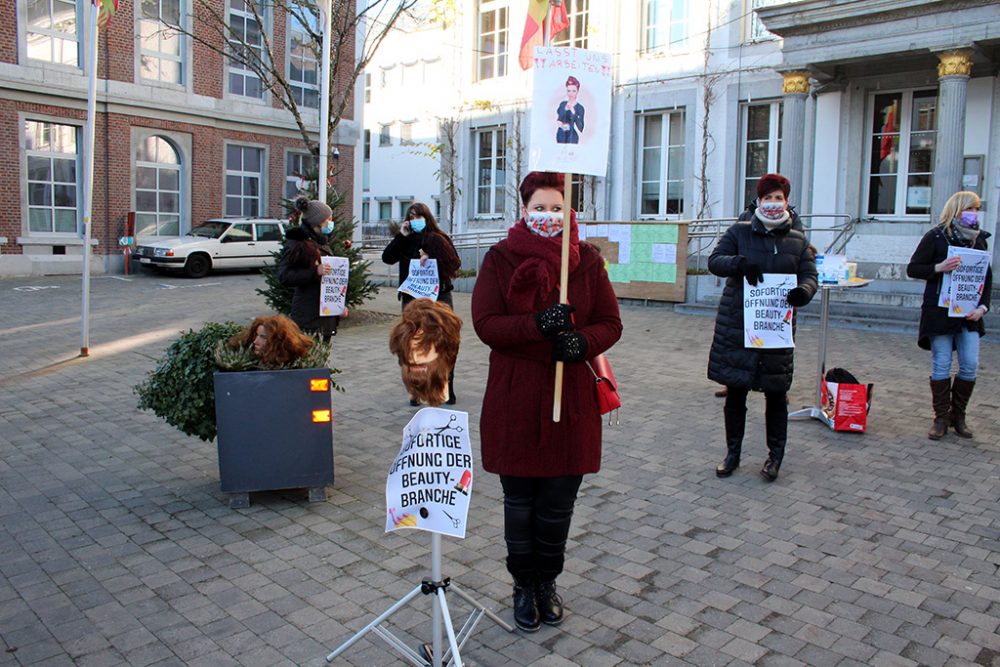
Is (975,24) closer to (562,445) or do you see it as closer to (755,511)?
(755,511)

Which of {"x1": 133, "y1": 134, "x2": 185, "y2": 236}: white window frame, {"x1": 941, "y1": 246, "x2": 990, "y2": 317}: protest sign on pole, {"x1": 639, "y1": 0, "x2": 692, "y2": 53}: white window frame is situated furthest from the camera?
{"x1": 133, "y1": 134, "x2": 185, "y2": 236}: white window frame

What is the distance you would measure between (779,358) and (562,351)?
274cm

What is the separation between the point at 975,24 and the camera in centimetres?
1378

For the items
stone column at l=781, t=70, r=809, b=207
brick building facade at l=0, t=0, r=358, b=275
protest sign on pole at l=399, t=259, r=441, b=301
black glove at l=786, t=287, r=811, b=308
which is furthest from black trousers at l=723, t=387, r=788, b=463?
brick building facade at l=0, t=0, r=358, b=275

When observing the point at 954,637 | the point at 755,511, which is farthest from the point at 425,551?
the point at 954,637

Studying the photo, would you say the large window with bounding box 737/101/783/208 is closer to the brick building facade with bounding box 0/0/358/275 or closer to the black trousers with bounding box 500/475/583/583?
the brick building facade with bounding box 0/0/358/275

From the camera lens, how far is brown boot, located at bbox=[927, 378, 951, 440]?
22.5 ft

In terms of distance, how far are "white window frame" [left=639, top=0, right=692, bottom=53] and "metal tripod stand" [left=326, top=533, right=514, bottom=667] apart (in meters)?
19.3

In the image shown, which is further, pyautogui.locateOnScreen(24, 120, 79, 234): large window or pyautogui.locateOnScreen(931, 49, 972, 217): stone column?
pyautogui.locateOnScreen(24, 120, 79, 234): large window

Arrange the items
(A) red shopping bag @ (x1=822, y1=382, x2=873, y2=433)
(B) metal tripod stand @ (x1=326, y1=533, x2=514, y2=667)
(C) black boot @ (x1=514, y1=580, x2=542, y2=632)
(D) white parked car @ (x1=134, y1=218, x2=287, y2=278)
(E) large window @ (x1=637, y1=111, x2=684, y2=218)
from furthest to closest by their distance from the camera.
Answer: (D) white parked car @ (x1=134, y1=218, x2=287, y2=278) → (E) large window @ (x1=637, y1=111, x2=684, y2=218) → (A) red shopping bag @ (x1=822, y1=382, x2=873, y2=433) → (C) black boot @ (x1=514, y1=580, x2=542, y2=632) → (B) metal tripod stand @ (x1=326, y1=533, x2=514, y2=667)

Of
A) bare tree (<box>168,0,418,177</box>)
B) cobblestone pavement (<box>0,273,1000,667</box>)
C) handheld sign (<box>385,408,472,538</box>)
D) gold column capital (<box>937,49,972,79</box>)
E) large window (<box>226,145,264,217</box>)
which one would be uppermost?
bare tree (<box>168,0,418,177</box>)

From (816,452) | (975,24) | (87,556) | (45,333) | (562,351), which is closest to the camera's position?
(562,351)

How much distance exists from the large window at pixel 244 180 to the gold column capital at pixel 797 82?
18.0 metres

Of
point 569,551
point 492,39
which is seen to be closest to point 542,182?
point 569,551
